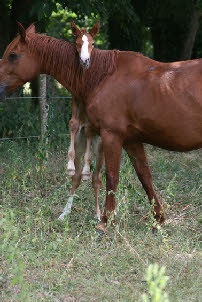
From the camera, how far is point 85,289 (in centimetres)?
454

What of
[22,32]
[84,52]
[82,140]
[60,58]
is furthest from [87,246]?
[22,32]

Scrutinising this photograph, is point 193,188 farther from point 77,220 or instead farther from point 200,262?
point 200,262

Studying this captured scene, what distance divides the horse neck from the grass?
3.92ft

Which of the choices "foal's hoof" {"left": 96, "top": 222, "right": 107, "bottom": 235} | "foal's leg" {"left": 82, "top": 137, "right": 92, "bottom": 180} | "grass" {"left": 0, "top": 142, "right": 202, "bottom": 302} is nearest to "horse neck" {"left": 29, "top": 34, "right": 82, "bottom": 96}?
"foal's leg" {"left": 82, "top": 137, "right": 92, "bottom": 180}

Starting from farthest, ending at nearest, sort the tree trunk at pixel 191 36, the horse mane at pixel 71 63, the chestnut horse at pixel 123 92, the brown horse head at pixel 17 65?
the tree trunk at pixel 191 36
the brown horse head at pixel 17 65
the horse mane at pixel 71 63
the chestnut horse at pixel 123 92

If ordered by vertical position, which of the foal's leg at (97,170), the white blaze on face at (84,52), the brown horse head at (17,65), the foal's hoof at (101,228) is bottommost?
the foal's hoof at (101,228)

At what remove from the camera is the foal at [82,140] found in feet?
19.0

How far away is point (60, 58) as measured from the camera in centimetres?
608

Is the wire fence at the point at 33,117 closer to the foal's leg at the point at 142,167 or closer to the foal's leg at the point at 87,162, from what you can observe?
the foal's leg at the point at 87,162


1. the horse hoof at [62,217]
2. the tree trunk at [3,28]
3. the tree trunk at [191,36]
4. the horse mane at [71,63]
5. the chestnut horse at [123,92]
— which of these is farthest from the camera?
the tree trunk at [191,36]

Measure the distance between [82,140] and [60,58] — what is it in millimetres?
926

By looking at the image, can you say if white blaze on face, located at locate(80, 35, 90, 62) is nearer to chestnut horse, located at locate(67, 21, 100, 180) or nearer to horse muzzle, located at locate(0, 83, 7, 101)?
chestnut horse, located at locate(67, 21, 100, 180)

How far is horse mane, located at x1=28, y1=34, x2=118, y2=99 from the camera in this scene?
Answer: 5.97 metres

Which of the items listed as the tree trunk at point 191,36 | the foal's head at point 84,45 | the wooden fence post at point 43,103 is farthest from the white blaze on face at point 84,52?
the tree trunk at point 191,36
